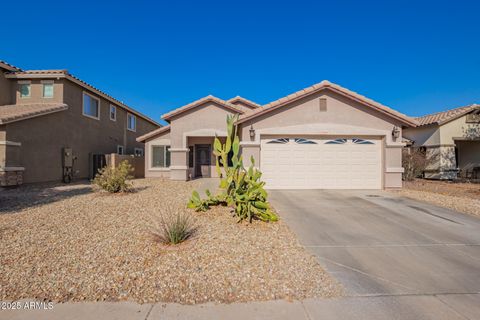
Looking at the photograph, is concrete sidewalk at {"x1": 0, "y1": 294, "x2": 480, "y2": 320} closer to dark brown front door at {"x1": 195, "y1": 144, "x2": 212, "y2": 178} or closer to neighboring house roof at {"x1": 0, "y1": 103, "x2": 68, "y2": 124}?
neighboring house roof at {"x1": 0, "y1": 103, "x2": 68, "y2": 124}

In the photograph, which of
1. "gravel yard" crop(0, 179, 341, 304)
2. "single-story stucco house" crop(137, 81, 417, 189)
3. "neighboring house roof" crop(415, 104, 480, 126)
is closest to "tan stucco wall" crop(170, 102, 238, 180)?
"single-story stucco house" crop(137, 81, 417, 189)

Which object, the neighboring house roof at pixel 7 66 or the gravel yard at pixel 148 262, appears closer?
the gravel yard at pixel 148 262

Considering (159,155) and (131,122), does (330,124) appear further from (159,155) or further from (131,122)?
(131,122)

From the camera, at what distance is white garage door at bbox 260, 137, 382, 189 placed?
35.1 feet

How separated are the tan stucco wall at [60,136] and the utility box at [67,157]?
0.23 meters

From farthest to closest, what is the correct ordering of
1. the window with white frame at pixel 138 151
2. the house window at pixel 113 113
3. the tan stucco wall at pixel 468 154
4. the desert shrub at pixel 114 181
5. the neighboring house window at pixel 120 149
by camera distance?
the window with white frame at pixel 138 151 → the neighboring house window at pixel 120 149 → the house window at pixel 113 113 → the tan stucco wall at pixel 468 154 → the desert shrub at pixel 114 181

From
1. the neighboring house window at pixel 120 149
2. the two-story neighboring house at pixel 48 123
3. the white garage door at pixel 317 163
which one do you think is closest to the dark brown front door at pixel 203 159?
the white garage door at pixel 317 163

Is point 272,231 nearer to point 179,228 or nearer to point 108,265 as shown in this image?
point 179,228

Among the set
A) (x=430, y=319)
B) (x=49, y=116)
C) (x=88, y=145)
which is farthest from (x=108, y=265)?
(x=88, y=145)

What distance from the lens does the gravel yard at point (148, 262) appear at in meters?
2.92

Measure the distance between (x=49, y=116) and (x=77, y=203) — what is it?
7.93 metres

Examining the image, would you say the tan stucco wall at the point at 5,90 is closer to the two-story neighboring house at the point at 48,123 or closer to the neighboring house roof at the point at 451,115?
the two-story neighboring house at the point at 48,123

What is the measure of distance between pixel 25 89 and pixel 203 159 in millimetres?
11494

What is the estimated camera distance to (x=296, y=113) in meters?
10.8
